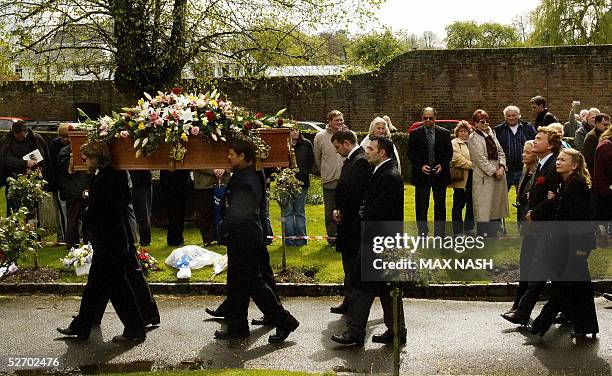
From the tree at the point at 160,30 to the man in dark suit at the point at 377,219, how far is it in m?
11.3

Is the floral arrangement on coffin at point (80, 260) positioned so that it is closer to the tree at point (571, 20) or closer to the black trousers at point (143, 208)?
the black trousers at point (143, 208)

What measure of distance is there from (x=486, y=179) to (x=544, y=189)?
4022 millimetres

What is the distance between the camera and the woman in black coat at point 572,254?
29.2 ft

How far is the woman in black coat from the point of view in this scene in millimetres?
8914

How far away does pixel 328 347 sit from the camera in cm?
877

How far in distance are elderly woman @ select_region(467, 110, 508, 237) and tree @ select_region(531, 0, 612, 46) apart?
106ft

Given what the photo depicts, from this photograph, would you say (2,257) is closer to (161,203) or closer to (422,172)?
(161,203)

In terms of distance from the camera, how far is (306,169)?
45.1 ft

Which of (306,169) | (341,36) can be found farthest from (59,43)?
(306,169)

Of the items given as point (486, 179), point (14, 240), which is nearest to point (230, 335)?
point (14, 240)

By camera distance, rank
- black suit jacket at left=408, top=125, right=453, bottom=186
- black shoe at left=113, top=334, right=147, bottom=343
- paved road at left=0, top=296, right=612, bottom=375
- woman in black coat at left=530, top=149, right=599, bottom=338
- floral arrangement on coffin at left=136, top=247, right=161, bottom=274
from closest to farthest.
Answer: paved road at left=0, top=296, right=612, bottom=375, woman in black coat at left=530, top=149, right=599, bottom=338, black shoe at left=113, top=334, right=147, bottom=343, floral arrangement on coffin at left=136, top=247, right=161, bottom=274, black suit jacket at left=408, top=125, right=453, bottom=186

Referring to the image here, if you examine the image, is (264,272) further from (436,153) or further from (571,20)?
(571,20)

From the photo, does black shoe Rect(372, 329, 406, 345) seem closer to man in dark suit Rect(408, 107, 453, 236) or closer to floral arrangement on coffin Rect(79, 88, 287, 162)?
floral arrangement on coffin Rect(79, 88, 287, 162)

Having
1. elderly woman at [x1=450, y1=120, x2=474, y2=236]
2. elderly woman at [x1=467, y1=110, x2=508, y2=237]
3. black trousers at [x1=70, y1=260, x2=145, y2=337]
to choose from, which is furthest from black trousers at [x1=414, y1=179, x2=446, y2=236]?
black trousers at [x1=70, y1=260, x2=145, y2=337]
